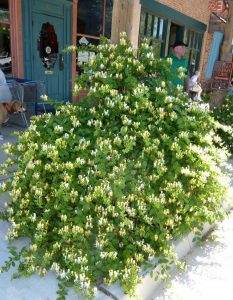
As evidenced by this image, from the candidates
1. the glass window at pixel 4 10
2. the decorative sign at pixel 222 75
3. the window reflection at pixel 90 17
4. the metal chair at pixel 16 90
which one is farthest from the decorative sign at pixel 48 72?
A: the decorative sign at pixel 222 75

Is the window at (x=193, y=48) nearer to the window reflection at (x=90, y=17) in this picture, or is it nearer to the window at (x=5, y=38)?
the window reflection at (x=90, y=17)

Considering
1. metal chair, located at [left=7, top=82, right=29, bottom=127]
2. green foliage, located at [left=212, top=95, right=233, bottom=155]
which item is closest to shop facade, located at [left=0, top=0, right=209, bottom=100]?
metal chair, located at [left=7, top=82, right=29, bottom=127]

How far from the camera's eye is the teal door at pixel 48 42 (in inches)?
269

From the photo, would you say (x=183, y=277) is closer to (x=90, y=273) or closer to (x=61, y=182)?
(x=90, y=273)

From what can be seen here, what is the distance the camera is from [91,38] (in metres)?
8.45

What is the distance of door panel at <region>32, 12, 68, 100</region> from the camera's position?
7.01 meters

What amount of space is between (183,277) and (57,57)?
649 cm

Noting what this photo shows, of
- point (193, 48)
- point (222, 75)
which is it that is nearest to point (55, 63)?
point (222, 75)

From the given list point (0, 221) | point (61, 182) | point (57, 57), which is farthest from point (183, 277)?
point (57, 57)

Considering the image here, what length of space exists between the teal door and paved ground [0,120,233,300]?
15.0 ft

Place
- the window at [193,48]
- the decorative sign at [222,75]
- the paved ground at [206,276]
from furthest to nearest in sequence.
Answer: the window at [193,48], the decorative sign at [222,75], the paved ground at [206,276]

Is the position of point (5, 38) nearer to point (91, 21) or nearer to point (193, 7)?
point (91, 21)

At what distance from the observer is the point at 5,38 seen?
21.2 feet

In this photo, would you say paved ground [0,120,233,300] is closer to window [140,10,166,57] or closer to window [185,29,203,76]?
window [140,10,166,57]
